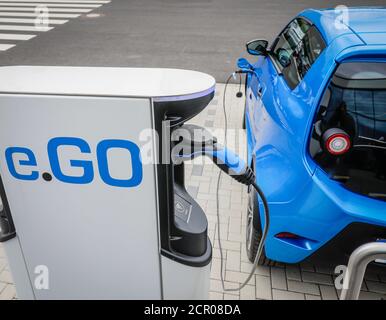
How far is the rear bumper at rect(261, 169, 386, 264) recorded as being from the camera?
75.0 inches

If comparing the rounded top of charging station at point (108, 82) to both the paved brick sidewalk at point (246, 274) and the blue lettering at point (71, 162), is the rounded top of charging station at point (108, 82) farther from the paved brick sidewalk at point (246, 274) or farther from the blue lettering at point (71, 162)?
the paved brick sidewalk at point (246, 274)

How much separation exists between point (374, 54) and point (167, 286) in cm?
165

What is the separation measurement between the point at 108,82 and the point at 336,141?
1281 mm

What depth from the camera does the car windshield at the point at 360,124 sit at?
1.94 meters

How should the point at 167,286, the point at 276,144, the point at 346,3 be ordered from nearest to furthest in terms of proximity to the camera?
1. the point at 167,286
2. the point at 276,144
3. the point at 346,3

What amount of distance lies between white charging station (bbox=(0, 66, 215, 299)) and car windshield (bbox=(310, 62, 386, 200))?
0.90 metres

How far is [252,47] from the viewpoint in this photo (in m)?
3.84

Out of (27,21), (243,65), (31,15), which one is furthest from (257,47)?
(31,15)

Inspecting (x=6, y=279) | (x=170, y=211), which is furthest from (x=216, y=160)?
(x=6, y=279)

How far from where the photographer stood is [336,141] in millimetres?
1964

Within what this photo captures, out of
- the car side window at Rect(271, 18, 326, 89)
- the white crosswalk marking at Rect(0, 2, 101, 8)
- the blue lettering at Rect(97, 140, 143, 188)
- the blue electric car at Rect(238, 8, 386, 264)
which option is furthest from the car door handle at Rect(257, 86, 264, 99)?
the white crosswalk marking at Rect(0, 2, 101, 8)

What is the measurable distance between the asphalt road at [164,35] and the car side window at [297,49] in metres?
3.05

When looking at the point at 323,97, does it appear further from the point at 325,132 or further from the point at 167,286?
the point at 167,286

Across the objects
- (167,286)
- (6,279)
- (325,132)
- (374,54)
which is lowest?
(6,279)
